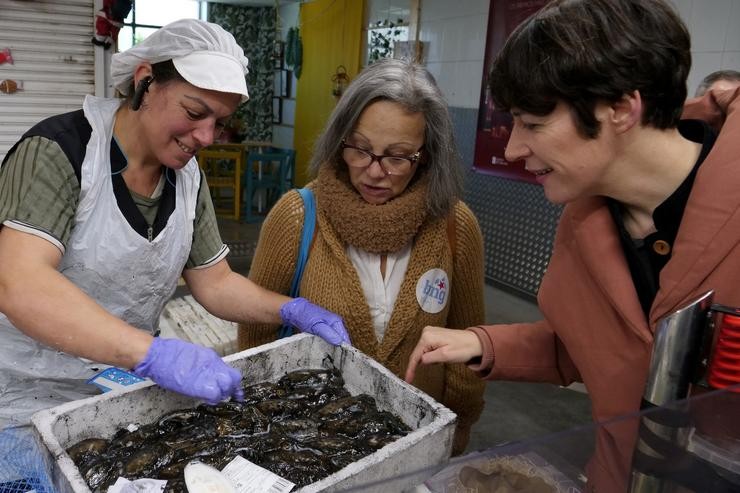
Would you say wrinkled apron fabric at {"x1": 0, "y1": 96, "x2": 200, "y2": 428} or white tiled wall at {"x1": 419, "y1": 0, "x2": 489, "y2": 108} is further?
white tiled wall at {"x1": 419, "y1": 0, "x2": 489, "y2": 108}

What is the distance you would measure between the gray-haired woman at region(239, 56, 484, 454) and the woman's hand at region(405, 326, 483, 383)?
0.18 metres

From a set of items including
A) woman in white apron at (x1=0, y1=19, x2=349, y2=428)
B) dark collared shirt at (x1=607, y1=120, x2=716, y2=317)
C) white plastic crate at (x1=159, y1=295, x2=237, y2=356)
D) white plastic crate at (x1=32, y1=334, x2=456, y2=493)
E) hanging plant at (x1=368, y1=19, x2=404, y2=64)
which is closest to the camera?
white plastic crate at (x1=32, y1=334, x2=456, y2=493)

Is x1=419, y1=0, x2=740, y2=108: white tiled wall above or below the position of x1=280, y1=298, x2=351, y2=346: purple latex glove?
above

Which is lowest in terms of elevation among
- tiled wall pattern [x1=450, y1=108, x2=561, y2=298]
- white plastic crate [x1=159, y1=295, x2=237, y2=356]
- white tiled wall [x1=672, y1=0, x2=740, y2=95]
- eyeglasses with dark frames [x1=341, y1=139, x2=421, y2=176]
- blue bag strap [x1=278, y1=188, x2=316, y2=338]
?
white plastic crate [x1=159, y1=295, x2=237, y2=356]

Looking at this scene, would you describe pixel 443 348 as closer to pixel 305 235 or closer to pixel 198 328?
pixel 305 235

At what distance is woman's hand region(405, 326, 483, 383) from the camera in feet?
4.19

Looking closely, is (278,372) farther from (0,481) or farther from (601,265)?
(601,265)

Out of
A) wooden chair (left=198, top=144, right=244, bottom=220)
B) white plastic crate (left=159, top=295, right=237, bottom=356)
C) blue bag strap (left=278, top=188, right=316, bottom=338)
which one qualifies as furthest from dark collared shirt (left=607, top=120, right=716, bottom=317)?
wooden chair (left=198, top=144, right=244, bottom=220)

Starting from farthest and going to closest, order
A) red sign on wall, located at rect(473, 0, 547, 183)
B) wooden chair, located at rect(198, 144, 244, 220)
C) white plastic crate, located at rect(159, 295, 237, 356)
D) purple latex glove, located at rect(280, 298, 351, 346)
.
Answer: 1. wooden chair, located at rect(198, 144, 244, 220)
2. red sign on wall, located at rect(473, 0, 547, 183)
3. white plastic crate, located at rect(159, 295, 237, 356)
4. purple latex glove, located at rect(280, 298, 351, 346)

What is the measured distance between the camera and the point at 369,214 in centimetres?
147

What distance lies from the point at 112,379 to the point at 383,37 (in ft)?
18.9

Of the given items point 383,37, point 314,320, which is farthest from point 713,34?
point 383,37

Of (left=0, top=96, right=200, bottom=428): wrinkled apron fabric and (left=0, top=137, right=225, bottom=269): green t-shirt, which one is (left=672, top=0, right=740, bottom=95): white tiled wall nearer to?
(left=0, top=96, right=200, bottom=428): wrinkled apron fabric

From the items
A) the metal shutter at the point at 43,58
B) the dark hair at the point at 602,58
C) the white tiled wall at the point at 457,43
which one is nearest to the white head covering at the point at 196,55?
the dark hair at the point at 602,58
